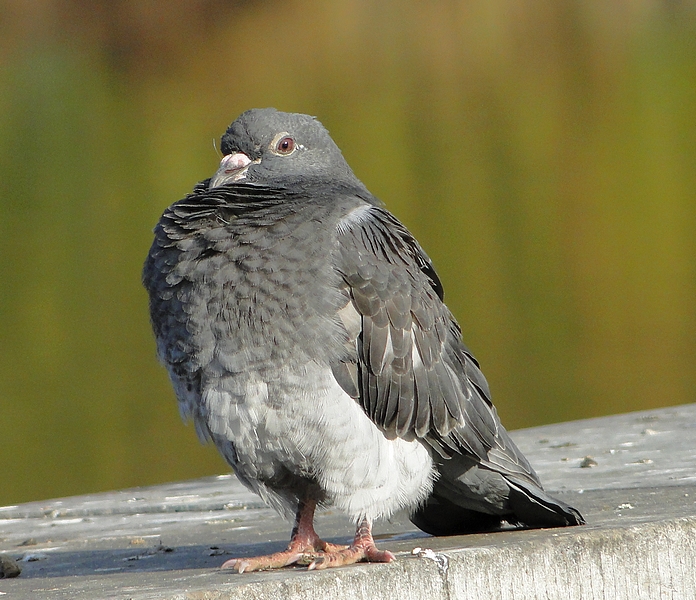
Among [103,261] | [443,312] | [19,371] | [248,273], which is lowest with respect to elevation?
[19,371]

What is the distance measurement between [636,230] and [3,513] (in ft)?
35.8

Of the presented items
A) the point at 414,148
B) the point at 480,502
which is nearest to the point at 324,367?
the point at 480,502

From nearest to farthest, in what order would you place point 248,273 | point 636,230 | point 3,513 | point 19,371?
point 248,273 < point 3,513 < point 19,371 < point 636,230

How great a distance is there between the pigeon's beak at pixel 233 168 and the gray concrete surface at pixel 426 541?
141 cm

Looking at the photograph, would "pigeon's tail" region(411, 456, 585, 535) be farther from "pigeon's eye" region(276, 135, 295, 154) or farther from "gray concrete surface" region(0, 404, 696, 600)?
"pigeon's eye" region(276, 135, 295, 154)

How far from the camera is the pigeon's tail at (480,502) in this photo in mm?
3605

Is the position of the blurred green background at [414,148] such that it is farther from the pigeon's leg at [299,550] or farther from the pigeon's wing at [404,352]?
the pigeon's leg at [299,550]

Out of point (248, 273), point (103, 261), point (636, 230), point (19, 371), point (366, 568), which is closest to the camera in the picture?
point (366, 568)

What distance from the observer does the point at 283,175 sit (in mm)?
3918

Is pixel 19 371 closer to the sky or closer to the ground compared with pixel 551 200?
closer to the ground

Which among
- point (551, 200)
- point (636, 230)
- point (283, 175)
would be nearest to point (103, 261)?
point (551, 200)

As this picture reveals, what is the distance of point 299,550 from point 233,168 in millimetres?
1462

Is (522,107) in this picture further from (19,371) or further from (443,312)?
(443,312)

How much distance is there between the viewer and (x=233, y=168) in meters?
3.90
